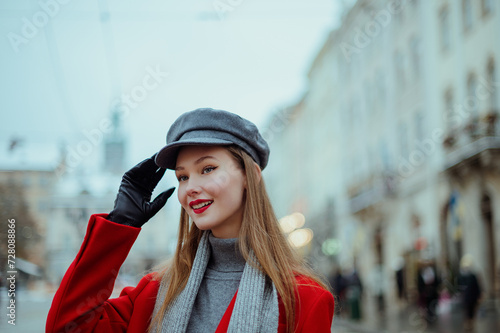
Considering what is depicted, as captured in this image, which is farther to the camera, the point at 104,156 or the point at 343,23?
the point at 343,23

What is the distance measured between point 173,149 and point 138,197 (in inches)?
8.6

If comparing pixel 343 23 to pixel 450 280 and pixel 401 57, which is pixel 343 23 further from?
pixel 450 280

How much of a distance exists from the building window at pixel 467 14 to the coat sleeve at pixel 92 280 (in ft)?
65.7

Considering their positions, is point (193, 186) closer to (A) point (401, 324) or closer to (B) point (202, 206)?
(B) point (202, 206)

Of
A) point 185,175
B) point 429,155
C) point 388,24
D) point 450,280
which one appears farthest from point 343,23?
point 185,175

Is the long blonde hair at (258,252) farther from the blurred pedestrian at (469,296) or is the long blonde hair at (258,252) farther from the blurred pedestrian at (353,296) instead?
the blurred pedestrian at (353,296)

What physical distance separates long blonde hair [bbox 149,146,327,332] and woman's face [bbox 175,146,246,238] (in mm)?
47

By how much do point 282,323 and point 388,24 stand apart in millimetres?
28198

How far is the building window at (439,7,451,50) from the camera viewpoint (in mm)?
22109

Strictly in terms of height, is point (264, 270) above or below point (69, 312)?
above

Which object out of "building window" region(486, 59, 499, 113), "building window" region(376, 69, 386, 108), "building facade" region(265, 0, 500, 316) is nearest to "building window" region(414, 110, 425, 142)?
"building facade" region(265, 0, 500, 316)

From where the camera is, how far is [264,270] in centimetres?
220

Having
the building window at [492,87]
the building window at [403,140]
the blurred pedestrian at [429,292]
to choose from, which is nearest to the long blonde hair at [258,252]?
the blurred pedestrian at [429,292]

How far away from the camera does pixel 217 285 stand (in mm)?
2305
